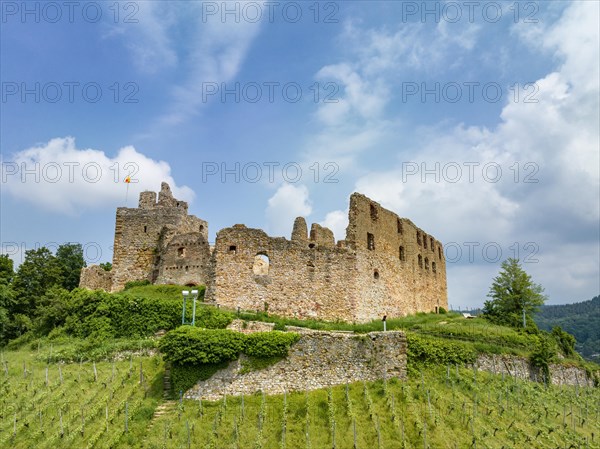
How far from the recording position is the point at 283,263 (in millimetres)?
37000

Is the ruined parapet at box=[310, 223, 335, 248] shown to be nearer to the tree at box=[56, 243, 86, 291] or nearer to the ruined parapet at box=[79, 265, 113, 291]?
the ruined parapet at box=[79, 265, 113, 291]

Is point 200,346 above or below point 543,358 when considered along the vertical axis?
above

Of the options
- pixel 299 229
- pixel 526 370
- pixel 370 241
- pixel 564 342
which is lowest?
pixel 526 370

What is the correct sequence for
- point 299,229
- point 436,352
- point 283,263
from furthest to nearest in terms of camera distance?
point 299,229
point 283,263
point 436,352

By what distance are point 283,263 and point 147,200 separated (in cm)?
1528

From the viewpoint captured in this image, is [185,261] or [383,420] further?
[185,261]

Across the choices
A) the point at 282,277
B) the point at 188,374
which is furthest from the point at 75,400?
the point at 282,277

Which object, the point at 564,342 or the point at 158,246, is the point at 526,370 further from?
the point at 158,246

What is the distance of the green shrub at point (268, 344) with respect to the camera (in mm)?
26105

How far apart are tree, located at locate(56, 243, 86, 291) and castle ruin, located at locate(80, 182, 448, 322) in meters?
9.16

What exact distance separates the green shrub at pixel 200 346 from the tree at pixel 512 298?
28.6m

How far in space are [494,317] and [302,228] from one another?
1851 centimetres

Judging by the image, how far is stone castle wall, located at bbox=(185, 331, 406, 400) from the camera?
25.5 m

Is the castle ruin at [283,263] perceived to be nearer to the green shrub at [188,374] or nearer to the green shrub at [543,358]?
the green shrub at [188,374]
